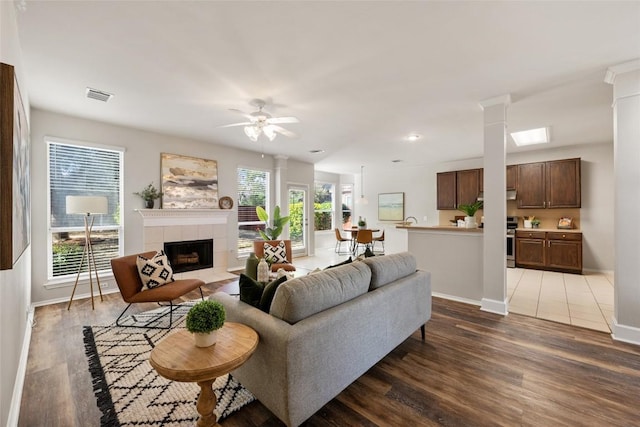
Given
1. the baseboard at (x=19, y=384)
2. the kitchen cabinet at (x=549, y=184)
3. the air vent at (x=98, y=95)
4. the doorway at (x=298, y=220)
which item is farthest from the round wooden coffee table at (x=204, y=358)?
the kitchen cabinet at (x=549, y=184)

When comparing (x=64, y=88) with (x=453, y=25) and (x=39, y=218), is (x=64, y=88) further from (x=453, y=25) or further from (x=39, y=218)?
(x=453, y=25)

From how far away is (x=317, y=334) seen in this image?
158 cm

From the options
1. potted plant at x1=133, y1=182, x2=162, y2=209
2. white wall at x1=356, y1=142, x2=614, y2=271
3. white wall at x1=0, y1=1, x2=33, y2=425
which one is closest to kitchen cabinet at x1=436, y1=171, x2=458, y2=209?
white wall at x1=356, y1=142, x2=614, y2=271

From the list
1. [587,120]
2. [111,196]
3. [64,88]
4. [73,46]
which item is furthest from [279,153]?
[587,120]

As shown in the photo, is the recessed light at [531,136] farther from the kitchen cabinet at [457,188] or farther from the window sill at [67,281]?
the window sill at [67,281]

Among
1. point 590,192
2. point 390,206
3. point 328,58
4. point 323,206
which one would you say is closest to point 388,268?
point 328,58

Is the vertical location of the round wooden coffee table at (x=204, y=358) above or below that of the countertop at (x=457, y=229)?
below

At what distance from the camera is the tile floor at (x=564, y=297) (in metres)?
3.29

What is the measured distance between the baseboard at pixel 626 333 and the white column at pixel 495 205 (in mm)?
935

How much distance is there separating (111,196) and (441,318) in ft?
17.0

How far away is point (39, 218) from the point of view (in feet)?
12.2

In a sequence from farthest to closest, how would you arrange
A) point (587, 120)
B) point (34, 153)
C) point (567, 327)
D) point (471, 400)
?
point (587, 120)
point (34, 153)
point (567, 327)
point (471, 400)

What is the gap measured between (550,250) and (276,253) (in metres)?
5.62

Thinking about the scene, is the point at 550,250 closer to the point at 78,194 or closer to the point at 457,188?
the point at 457,188
